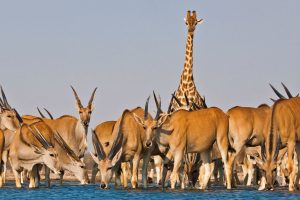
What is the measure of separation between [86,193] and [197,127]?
291cm

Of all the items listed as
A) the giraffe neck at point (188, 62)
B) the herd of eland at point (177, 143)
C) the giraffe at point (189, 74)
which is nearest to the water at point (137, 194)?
the herd of eland at point (177, 143)

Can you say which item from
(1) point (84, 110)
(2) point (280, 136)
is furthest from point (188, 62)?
(2) point (280, 136)

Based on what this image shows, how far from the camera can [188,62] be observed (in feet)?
125

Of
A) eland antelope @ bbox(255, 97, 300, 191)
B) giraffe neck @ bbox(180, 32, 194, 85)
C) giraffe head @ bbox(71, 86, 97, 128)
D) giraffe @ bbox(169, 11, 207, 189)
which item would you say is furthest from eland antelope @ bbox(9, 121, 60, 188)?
giraffe neck @ bbox(180, 32, 194, 85)

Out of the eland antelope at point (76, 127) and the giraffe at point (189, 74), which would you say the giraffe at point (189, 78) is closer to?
the giraffe at point (189, 74)

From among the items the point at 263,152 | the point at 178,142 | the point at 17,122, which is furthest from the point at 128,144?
the point at 17,122

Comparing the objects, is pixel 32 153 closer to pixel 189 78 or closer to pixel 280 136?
pixel 280 136

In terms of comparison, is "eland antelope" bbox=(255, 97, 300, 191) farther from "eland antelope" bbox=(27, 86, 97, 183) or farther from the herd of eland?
"eland antelope" bbox=(27, 86, 97, 183)

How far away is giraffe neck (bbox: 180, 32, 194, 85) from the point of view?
37406 mm

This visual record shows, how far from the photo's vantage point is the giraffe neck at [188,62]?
37406 millimetres

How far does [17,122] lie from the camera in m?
28.3

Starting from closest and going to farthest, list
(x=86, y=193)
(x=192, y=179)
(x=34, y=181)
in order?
1. (x=86, y=193)
2. (x=34, y=181)
3. (x=192, y=179)

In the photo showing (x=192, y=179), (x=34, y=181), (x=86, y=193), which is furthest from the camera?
(x=192, y=179)

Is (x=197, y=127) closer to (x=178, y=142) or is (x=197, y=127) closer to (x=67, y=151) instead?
(x=178, y=142)
